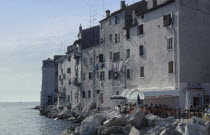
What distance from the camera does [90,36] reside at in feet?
225

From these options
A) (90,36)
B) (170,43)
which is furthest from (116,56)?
(90,36)

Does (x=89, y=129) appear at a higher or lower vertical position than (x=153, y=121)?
lower

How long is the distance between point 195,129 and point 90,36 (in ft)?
155

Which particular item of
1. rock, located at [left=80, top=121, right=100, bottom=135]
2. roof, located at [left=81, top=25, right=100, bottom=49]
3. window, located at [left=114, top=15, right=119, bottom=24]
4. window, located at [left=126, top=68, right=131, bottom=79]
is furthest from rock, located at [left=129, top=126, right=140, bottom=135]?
roof, located at [left=81, top=25, right=100, bottom=49]

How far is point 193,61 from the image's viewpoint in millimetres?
40906

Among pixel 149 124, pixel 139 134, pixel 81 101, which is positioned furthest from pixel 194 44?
pixel 81 101

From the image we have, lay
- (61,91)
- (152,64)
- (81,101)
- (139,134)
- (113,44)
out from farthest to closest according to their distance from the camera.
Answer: (61,91), (81,101), (113,44), (152,64), (139,134)

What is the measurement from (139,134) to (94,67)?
36215mm

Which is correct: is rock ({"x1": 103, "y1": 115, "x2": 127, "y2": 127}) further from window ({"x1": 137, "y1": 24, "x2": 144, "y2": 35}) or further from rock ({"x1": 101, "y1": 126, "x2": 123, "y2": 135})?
window ({"x1": 137, "y1": 24, "x2": 144, "y2": 35})

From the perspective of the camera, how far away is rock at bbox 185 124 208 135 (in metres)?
23.3

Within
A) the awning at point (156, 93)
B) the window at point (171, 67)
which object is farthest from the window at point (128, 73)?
the window at point (171, 67)

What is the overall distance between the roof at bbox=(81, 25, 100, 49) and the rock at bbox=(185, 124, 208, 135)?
146 ft

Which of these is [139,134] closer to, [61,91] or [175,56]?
[175,56]

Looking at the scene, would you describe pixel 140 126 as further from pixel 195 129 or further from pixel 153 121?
pixel 195 129
